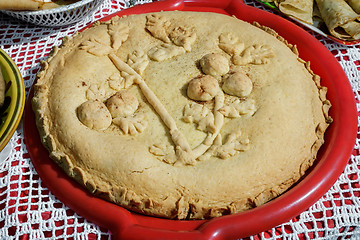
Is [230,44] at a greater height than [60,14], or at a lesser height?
greater

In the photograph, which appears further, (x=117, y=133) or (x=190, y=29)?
(x=190, y=29)

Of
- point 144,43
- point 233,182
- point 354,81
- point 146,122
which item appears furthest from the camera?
point 354,81

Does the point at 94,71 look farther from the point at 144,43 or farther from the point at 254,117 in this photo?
the point at 254,117

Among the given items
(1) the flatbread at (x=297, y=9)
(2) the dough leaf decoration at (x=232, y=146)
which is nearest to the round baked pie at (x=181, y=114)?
(2) the dough leaf decoration at (x=232, y=146)

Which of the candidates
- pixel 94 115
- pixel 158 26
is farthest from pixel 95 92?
pixel 158 26

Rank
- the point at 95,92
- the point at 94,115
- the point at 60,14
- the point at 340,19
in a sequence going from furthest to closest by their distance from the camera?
the point at 340,19 → the point at 60,14 → the point at 95,92 → the point at 94,115

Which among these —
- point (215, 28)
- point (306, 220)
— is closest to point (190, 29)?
point (215, 28)

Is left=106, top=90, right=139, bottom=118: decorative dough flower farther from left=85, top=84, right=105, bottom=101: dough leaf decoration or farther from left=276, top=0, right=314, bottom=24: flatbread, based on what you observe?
left=276, top=0, right=314, bottom=24: flatbread

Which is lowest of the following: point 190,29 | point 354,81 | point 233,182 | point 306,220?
point 306,220

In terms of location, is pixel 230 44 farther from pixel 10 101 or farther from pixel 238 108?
pixel 10 101
